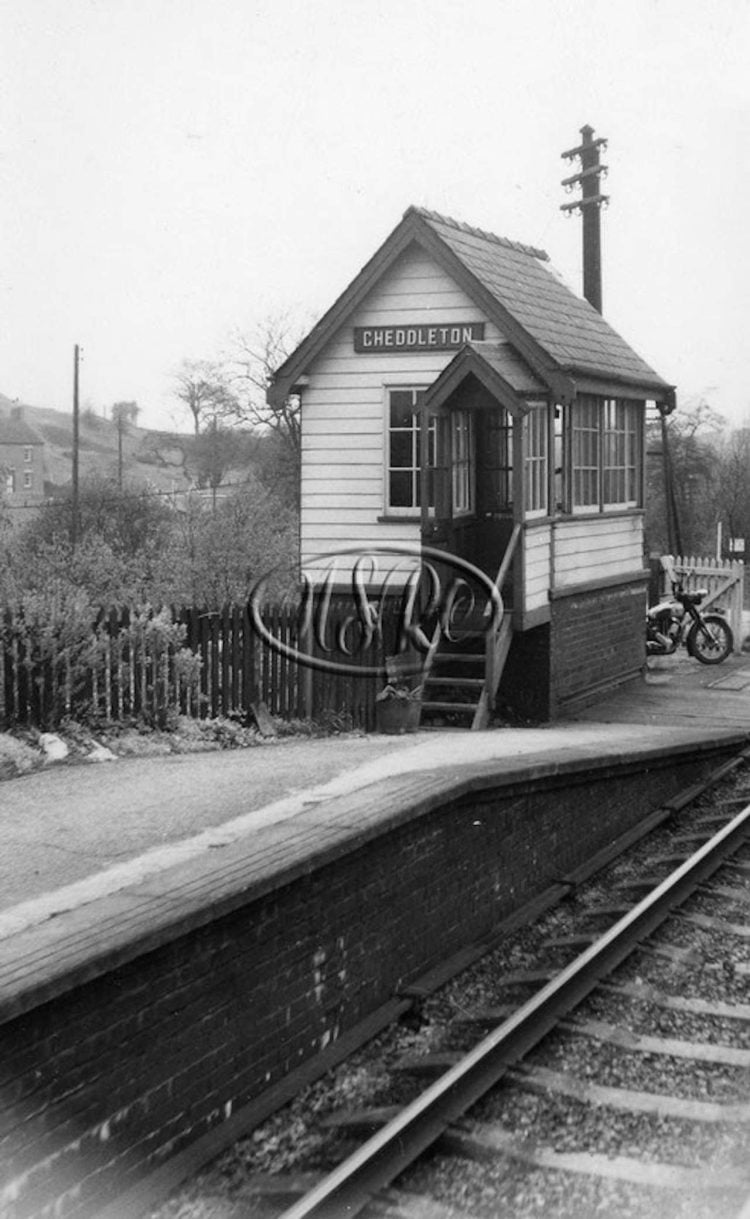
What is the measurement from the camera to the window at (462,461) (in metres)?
15.6

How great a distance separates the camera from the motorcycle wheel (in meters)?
21.5

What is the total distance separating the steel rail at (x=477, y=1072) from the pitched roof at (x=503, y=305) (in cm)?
712

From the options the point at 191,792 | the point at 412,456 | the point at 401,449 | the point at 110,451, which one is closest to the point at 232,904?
the point at 191,792

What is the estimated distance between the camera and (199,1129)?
606 centimetres

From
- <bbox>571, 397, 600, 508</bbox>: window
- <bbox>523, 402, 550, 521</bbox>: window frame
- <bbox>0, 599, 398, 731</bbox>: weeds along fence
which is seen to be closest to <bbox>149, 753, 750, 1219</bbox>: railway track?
<bbox>0, 599, 398, 731</bbox>: weeds along fence

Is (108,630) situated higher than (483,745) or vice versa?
(108,630)

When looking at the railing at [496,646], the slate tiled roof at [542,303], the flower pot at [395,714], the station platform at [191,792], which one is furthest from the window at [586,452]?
the flower pot at [395,714]

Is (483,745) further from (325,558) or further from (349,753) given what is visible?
(325,558)

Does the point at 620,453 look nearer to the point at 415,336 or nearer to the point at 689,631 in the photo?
the point at 689,631

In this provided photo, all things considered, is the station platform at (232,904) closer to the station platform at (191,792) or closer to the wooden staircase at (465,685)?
the station platform at (191,792)

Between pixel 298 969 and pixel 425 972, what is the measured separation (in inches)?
62.2

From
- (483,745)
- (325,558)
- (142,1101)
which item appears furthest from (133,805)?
(325,558)

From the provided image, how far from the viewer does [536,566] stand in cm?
1545

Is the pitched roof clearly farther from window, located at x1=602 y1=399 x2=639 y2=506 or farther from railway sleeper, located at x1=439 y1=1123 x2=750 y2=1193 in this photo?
railway sleeper, located at x1=439 y1=1123 x2=750 y2=1193
